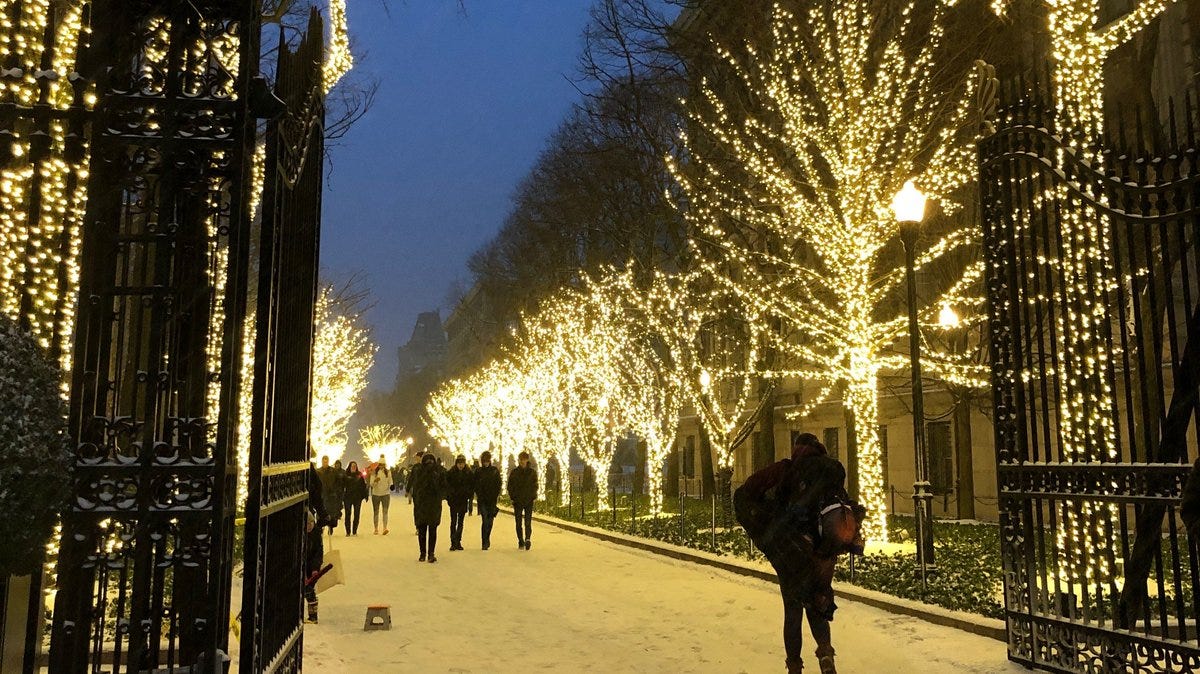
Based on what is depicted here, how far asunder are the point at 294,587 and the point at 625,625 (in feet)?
16.0

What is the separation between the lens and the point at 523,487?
2086 cm

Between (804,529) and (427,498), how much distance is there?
461 inches

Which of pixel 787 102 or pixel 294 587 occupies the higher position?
pixel 787 102

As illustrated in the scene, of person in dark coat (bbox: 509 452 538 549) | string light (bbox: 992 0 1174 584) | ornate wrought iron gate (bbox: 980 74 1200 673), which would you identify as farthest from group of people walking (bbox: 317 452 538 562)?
ornate wrought iron gate (bbox: 980 74 1200 673)

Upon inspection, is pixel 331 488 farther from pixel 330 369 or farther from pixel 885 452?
pixel 885 452

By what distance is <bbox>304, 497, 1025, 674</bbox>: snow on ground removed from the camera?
28.1ft

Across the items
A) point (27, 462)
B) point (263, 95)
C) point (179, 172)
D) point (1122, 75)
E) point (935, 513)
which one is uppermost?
point (1122, 75)

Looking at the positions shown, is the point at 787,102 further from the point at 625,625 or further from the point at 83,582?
the point at 83,582

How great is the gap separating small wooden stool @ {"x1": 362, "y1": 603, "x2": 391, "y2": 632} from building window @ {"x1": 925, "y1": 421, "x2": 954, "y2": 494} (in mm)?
20958

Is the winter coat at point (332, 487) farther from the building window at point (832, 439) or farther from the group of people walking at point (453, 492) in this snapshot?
the building window at point (832, 439)

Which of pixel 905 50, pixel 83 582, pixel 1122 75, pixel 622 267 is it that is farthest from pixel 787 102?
pixel 622 267

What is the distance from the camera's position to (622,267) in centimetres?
3419

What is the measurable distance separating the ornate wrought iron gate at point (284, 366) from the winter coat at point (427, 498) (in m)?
11.1

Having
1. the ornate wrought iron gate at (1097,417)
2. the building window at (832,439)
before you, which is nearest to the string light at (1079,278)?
the ornate wrought iron gate at (1097,417)
